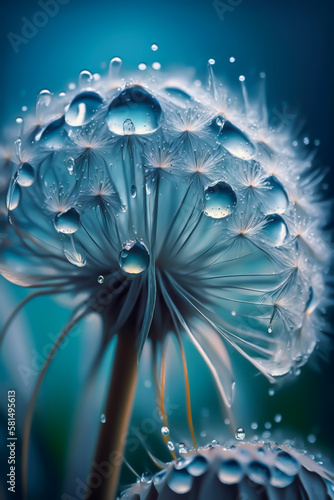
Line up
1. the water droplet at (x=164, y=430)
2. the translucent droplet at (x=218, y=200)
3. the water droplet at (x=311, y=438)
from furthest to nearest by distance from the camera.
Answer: the water droplet at (x=311, y=438)
the water droplet at (x=164, y=430)
the translucent droplet at (x=218, y=200)

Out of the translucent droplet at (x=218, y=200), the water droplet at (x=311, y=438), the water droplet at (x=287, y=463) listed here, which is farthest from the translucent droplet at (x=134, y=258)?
the water droplet at (x=311, y=438)

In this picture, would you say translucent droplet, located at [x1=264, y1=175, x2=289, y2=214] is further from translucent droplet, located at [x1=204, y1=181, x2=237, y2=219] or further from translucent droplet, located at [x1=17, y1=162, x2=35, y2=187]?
translucent droplet, located at [x1=17, y1=162, x2=35, y2=187]

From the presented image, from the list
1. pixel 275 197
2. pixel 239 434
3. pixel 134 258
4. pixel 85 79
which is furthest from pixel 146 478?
pixel 85 79

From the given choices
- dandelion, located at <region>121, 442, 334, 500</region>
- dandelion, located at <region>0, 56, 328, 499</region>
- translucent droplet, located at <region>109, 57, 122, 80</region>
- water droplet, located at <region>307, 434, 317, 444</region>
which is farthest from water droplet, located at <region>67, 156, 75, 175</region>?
water droplet, located at <region>307, 434, 317, 444</region>

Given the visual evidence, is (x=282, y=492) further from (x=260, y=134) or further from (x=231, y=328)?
(x=260, y=134)

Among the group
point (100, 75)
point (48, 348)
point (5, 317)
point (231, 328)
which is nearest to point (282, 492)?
point (231, 328)

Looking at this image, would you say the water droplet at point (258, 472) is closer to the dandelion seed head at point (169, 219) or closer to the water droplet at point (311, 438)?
the dandelion seed head at point (169, 219)
